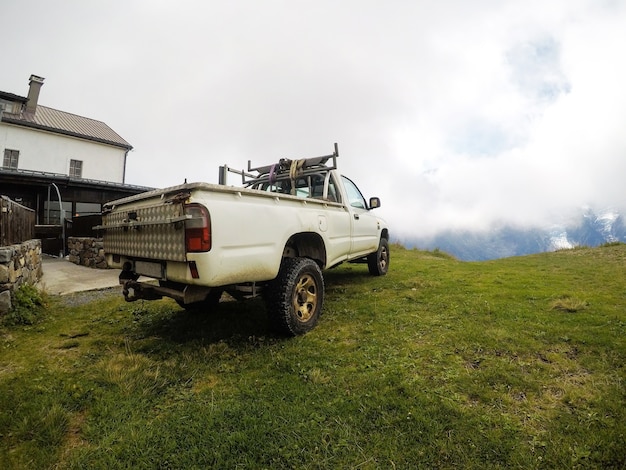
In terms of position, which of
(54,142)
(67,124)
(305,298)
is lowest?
(305,298)

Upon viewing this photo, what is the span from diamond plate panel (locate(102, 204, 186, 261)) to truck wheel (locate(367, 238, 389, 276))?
14.7 feet

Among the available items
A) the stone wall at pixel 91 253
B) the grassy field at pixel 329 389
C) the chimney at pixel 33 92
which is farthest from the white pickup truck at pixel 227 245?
the chimney at pixel 33 92

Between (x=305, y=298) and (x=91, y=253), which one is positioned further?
(x=91, y=253)

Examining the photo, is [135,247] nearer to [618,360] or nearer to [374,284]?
[374,284]

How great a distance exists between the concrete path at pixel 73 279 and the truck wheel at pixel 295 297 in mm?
4807

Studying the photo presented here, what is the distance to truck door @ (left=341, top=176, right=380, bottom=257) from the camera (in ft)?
17.1

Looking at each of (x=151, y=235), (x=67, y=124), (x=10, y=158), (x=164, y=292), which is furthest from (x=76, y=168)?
(x=164, y=292)

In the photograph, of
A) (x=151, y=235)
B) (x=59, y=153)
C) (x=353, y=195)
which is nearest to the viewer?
(x=151, y=235)

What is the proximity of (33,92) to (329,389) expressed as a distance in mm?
33374

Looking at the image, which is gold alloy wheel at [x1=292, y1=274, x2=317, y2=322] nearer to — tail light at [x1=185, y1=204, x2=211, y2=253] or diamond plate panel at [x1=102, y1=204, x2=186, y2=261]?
tail light at [x1=185, y1=204, x2=211, y2=253]

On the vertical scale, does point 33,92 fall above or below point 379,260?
above

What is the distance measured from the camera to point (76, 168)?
24828mm

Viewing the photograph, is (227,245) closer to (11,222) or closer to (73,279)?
(11,222)

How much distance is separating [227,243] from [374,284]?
384 cm
